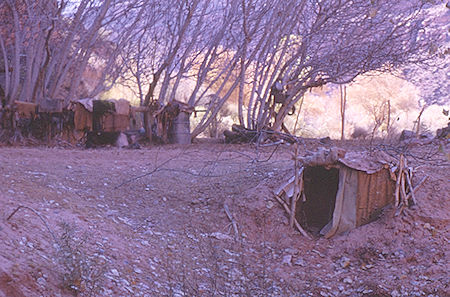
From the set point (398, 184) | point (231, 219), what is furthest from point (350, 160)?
point (231, 219)

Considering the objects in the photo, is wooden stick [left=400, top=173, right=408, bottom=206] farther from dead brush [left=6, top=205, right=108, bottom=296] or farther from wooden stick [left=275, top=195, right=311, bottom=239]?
dead brush [left=6, top=205, right=108, bottom=296]

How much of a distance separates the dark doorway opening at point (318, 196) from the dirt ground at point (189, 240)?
0.93 ft

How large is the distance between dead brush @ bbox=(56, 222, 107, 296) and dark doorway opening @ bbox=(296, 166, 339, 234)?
2.48 m

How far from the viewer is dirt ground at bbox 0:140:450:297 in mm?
3695

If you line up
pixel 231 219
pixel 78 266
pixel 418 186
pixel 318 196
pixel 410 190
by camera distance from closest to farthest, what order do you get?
pixel 78 266
pixel 231 219
pixel 410 190
pixel 418 186
pixel 318 196

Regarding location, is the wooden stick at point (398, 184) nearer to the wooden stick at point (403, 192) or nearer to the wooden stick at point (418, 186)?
the wooden stick at point (403, 192)

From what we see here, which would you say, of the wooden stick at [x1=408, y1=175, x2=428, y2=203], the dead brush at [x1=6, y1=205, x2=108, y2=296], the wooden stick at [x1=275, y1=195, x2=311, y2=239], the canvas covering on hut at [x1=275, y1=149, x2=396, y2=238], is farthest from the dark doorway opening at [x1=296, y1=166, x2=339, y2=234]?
the dead brush at [x1=6, y1=205, x2=108, y2=296]

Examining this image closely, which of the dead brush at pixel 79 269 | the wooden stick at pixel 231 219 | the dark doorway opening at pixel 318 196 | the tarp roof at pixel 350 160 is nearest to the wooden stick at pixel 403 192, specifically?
the tarp roof at pixel 350 160

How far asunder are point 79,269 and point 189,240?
1.57m

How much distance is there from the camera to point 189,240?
4.88 meters

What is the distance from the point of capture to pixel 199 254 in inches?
182

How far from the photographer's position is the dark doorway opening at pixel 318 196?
5773mm

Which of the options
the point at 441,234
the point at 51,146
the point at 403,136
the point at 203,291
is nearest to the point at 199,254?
the point at 203,291

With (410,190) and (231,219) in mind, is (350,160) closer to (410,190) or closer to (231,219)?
(410,190)
